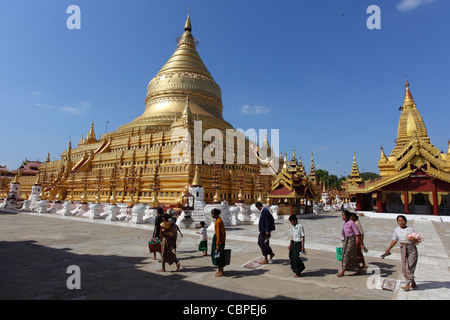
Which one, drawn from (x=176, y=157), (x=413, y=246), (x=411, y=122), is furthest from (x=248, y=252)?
(x=411, y=122)

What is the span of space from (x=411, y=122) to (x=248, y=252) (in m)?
33.4

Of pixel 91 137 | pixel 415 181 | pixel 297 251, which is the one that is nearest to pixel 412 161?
pixel 415 181

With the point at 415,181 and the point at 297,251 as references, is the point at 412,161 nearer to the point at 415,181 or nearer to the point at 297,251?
the point at 415,181

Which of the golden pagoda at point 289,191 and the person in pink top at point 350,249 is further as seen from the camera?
the golden pagoda at point 289,191

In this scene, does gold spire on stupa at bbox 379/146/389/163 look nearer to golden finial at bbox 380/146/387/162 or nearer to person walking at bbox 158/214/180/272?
golden finial at bbox 380/146/387/162

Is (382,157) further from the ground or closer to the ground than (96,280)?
further from the ground

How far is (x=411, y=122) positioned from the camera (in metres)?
32.4

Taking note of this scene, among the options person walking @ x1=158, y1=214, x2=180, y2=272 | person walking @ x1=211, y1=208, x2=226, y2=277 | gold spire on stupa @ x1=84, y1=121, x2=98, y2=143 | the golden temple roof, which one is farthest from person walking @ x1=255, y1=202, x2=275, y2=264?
gold spire on stupa @ x1=84, y1=121, x2=98, y2=143

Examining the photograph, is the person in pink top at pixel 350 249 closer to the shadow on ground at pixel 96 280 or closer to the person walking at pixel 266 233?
the person walking at pixel 266 233

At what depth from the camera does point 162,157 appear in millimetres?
28969

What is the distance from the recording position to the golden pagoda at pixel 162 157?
25109 millimetres

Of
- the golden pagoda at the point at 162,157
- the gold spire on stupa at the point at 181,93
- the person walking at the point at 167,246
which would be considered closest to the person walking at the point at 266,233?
the person walking at the point at 167,246

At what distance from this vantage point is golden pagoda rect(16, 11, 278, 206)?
82.4 ft

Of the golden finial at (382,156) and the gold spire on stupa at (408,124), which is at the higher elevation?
the gold spire on stupa at (408,124)
